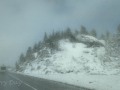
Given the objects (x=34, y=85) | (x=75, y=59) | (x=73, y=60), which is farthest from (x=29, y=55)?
(x=34, y=85)

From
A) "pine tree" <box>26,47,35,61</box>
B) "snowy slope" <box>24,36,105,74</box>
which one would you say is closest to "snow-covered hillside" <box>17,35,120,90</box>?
"snowy slope" <box>24,36,105,74</box>

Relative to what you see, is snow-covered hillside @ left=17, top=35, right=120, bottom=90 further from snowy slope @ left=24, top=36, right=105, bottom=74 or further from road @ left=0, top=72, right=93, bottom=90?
road @ left=0, top=72, right=93, bottom=90

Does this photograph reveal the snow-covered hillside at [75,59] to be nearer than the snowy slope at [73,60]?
Yes

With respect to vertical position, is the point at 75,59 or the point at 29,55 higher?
the point at 29,55

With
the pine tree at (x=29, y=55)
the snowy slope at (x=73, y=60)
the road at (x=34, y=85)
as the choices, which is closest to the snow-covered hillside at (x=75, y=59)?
the snowy slope at (x=73, y=60)

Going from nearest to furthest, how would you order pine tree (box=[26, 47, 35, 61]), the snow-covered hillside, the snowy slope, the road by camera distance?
1. the road
2. the snow-covered hillside
3. the snowy slope
4. pine tree (box=[26, 47, 35, 61])

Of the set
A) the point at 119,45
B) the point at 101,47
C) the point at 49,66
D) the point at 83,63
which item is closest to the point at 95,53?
the point at 101,47

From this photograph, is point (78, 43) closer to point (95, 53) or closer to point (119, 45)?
point (95, 53)

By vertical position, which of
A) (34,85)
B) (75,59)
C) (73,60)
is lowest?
(34,85)

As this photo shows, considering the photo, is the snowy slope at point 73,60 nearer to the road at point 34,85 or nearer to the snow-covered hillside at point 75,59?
the snow-covered hillside at point 75,59

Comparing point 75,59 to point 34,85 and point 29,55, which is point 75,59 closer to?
point 29,55

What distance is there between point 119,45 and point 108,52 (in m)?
20.8

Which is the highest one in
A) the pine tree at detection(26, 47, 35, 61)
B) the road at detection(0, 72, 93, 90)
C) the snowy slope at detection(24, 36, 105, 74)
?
the pine tree at detection(26, 47, 35, 61)

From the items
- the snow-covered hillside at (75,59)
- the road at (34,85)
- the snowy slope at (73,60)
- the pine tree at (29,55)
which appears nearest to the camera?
the road at (34,85)
